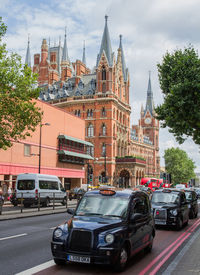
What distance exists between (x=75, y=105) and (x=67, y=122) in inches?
1026

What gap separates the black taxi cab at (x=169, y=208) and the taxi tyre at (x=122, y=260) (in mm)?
7103

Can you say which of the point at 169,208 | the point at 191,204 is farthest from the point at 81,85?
the point at 169,208

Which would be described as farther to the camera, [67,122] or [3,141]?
[67,122]

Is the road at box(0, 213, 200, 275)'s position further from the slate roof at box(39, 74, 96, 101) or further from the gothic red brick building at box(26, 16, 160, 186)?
the slate roof at box(39, 74, 96, 101)

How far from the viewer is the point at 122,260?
6.94 meters

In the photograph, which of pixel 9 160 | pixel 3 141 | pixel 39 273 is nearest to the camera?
pixel 39 273

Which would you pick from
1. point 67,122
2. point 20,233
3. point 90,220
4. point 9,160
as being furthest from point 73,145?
point 90,220

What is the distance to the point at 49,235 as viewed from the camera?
11.9m

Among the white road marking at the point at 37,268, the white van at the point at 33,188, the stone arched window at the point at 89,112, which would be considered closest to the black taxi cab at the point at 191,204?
the white van at the point at 33,188

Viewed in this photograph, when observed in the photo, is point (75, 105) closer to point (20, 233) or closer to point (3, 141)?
point (3, 141)

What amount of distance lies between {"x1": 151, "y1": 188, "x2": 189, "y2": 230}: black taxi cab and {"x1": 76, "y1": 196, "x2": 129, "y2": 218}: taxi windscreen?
643 cm

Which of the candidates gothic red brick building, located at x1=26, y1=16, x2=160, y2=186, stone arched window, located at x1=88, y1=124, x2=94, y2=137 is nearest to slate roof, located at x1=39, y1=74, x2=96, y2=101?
gothic red brick building, located at x1=26, y1=16, x2=160, y2=186

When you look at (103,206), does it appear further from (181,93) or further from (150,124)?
(150,124)

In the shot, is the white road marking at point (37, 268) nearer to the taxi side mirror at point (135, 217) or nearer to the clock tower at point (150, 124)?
the taxi side mirror at point (135, 217)
